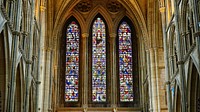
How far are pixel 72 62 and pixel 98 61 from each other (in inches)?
100.0

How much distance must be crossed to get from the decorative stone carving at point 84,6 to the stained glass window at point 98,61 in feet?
4.93

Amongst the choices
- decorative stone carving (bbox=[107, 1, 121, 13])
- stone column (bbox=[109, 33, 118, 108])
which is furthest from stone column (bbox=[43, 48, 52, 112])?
decorative stone carving (bbox=[107, 1, 121, 13])

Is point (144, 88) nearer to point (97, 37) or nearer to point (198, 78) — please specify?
point (97, 37)

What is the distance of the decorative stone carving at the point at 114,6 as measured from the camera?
137 ft

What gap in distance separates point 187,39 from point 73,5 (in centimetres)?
1687

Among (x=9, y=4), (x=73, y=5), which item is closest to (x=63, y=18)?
(x=73, y=5)

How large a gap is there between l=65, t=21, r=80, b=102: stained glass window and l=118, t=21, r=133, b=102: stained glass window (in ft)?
14.0

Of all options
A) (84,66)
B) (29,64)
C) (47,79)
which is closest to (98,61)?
(84,66)

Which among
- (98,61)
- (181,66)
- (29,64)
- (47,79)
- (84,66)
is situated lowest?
(47,79)

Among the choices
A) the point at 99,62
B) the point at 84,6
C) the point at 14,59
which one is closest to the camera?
the point at 14,59

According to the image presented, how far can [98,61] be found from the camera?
40.2 m

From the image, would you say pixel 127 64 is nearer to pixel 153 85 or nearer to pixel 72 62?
pixel 72 62

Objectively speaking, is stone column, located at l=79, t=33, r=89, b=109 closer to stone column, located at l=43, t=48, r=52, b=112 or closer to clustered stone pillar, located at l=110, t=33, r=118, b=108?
clustered stone pillar, located at l=110, t=33, r=118, b=108

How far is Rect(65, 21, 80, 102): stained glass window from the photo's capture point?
128ft
